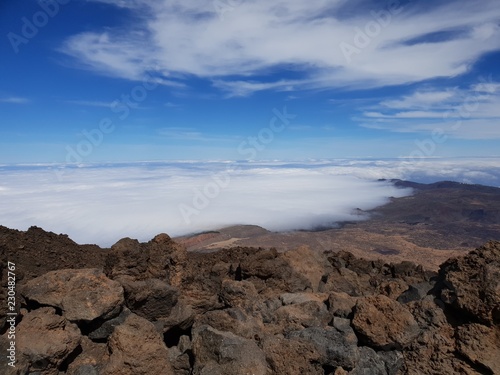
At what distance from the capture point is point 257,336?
593 cm

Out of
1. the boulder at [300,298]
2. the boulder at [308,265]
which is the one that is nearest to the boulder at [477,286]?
the boulder at [300,298]

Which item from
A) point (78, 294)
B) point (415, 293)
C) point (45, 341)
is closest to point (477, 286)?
point (415, 293)

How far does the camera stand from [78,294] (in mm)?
5605

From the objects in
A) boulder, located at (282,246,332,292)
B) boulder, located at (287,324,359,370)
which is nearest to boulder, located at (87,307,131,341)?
boulder, located at (287,324,359,370)

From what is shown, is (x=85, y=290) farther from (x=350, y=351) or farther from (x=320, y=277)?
(x=320, y=277)

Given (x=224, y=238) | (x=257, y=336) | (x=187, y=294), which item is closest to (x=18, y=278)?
(x=187, y=294)

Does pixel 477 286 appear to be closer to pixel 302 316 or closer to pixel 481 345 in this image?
pixel 481 345

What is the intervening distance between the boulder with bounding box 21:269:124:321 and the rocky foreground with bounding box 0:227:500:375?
0.01 metres

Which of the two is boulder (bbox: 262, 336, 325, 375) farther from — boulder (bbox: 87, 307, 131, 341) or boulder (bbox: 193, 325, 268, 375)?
boulder (bbox: 87, 307, 131, 341)

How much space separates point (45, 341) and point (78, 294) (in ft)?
2.52

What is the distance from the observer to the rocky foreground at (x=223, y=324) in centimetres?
513

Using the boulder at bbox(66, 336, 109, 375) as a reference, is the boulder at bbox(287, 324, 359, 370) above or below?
below

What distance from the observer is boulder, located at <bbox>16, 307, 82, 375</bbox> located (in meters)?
4.81

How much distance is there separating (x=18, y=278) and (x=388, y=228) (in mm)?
49408
